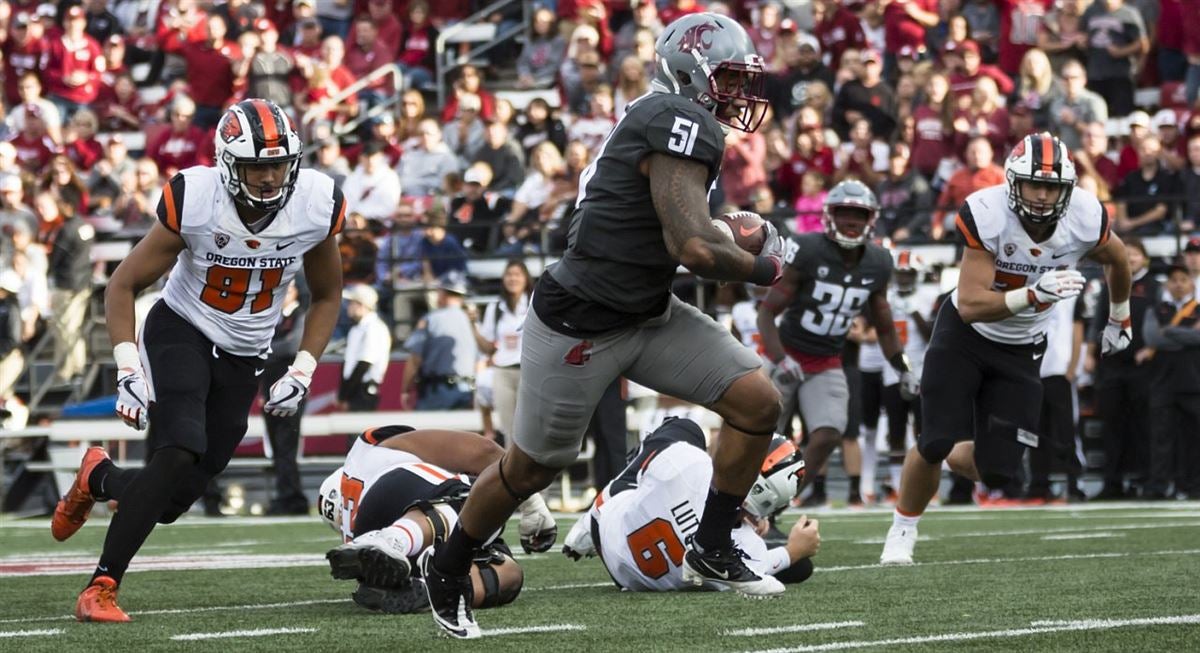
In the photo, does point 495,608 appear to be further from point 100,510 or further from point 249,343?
point 100,510

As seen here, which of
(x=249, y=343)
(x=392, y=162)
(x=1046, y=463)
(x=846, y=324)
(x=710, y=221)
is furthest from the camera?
(x=392, y=162)

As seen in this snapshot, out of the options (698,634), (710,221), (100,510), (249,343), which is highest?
(710,221)

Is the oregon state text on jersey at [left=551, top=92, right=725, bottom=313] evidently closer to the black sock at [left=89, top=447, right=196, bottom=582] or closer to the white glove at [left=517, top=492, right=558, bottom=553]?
the white glove at [left=517, top=492, right=558, bottom=553]

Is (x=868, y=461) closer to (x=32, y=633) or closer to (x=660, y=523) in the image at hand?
(x=660, y=523)

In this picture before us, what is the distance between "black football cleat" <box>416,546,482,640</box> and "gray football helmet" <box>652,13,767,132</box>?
144 cm

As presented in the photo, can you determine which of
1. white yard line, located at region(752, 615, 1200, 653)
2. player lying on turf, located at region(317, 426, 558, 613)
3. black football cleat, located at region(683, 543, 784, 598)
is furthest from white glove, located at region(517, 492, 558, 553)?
white yard line, located at region(752, 615, 1200, 653)

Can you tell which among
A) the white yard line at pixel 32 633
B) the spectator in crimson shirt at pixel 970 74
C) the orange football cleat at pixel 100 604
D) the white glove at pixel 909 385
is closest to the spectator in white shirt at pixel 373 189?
the spectator in crimson shirt at pixel 970 74

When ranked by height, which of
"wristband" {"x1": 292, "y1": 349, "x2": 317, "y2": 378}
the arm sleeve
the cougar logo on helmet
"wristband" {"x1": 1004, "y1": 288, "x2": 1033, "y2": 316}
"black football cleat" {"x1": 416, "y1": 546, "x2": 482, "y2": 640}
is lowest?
"black football cleat" {"x1": 416, "y1": 546, "x2": 482, "y2": 640}

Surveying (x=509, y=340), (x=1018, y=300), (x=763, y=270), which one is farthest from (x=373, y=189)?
(x=763, y=270)

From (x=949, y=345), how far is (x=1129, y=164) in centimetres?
616

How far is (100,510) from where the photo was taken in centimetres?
1305

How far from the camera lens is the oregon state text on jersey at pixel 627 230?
4.90 metres

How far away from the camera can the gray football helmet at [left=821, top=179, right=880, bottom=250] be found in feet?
31.6

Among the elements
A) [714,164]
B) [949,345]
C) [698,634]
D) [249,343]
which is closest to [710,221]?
[714,164]
